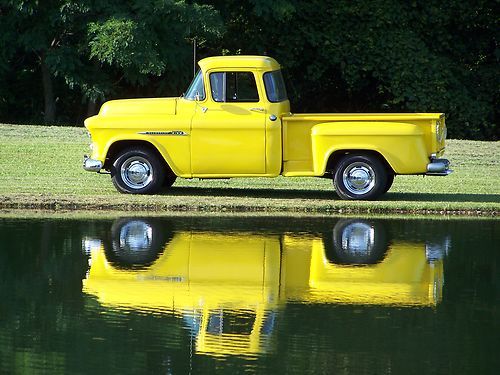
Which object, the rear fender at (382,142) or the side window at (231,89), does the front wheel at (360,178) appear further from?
the side window at (231,89)

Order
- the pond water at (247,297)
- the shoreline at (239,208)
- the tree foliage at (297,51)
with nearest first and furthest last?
the pond water at (247,297)
the shoreline at (239,208)
the tree foliage at (297,51)

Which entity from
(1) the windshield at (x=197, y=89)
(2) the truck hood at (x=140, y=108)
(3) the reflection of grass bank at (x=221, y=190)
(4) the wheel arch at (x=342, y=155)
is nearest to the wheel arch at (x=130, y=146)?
(2) the truck hood at (x=140, y=108)

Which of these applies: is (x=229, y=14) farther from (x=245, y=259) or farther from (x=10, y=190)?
(x=245, y=259)

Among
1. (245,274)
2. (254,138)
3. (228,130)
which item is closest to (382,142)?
(254,138)

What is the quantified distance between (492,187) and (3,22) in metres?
15.6

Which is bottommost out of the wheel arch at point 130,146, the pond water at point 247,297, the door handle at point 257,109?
the pond water at point 247,297

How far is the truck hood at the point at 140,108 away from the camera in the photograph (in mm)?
20047

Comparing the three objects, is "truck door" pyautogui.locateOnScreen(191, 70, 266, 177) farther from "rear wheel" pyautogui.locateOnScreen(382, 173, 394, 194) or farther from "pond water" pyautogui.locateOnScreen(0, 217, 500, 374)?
"pond water" pyautogui.locateOnScreen(0, 217, 500, 374)

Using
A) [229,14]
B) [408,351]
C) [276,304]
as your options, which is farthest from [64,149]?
[408,351]

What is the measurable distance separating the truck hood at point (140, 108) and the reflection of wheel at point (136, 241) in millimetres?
2881

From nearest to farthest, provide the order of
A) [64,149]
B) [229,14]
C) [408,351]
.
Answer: [408,351] < [64,149] < [229,14]

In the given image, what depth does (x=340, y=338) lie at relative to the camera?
33.5 feet

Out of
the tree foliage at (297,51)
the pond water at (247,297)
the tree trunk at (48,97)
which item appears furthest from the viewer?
the tree trunk at (48,97)

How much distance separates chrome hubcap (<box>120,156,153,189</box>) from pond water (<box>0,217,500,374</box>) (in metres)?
2.81
